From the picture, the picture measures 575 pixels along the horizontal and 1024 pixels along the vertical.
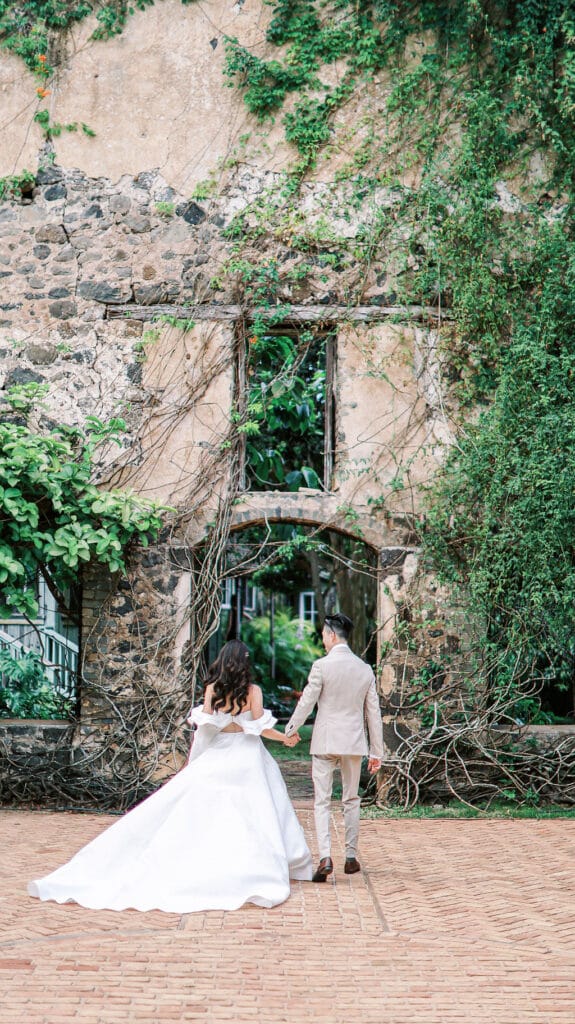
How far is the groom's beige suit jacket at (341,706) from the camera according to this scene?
6.27 metres

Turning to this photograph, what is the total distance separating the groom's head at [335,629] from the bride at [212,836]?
61 centimetres

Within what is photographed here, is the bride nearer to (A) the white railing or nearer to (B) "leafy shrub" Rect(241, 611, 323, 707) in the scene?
(A) the white railing

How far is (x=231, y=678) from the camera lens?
6.12 meters

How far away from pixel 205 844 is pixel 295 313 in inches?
211

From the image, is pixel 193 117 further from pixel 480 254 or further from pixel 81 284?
pixel 480 254

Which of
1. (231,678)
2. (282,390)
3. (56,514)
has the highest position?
(282,390)

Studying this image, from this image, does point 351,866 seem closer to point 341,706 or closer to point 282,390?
point 341,706

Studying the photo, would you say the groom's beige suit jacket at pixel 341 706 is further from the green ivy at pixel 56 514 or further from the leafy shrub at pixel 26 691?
the leafy shrub at pixel 26 691

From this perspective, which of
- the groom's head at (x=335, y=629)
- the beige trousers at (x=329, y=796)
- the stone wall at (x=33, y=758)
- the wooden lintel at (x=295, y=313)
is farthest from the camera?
the wooden lintel at (x=295, y=313)

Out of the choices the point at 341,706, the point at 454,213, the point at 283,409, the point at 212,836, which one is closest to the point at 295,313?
the point at 454,213

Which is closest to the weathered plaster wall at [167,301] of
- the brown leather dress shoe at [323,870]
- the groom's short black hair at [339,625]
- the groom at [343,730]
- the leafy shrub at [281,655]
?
the groom's short black hair at [339,625]

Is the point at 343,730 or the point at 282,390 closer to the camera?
the point at 343,730

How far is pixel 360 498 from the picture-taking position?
30.6 feet

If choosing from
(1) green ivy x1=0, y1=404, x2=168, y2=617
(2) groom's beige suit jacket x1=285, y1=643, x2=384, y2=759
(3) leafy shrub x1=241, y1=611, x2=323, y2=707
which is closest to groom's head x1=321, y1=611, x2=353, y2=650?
(2) groom's beige suit jacket x1=285, y1=643, x2=384, y2=759
